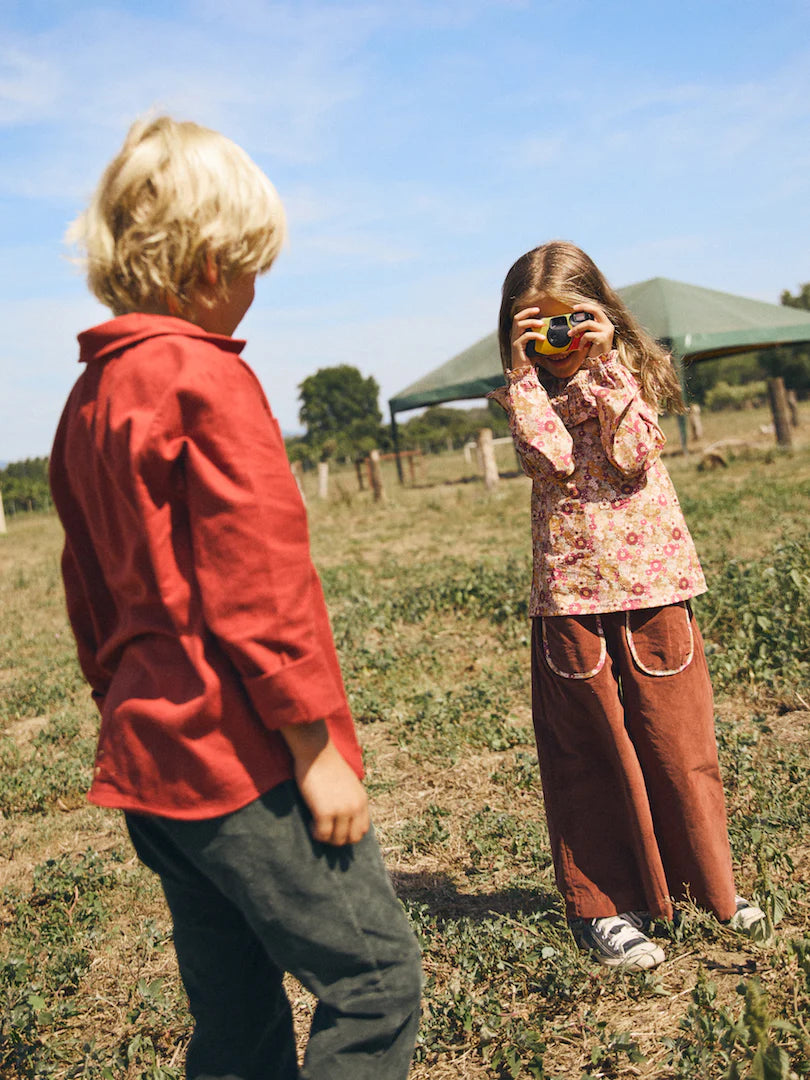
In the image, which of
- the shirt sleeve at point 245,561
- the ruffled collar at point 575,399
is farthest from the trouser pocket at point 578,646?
the shirt sleeve at point 245,561

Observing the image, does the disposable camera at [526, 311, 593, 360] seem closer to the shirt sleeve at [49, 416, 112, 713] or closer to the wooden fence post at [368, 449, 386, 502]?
the shirt sleeve at [49, 416, 112, 713]

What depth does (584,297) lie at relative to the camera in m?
2.77

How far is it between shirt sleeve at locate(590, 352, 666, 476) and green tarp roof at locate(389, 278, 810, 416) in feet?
52.7

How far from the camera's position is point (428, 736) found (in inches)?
187

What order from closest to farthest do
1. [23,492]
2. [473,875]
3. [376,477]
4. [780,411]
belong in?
[473,875] → [780,411] → [376,477] → [23,492]

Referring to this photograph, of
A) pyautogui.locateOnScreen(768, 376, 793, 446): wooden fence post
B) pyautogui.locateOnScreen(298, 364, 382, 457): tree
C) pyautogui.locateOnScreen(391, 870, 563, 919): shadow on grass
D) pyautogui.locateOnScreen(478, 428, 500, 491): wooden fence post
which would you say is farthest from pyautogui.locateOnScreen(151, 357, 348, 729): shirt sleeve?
pyautogui.locateOnScreen(298, 364, 382, 457): tree

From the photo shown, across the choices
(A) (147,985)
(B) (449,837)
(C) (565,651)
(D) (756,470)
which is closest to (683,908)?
(C) (565,651)

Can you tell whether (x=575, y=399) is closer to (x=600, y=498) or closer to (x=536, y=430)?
(x=536, y=430)

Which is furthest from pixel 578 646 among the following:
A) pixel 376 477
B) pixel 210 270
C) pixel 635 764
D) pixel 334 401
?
pixel 334 401

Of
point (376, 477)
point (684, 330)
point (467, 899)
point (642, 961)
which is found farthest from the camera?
point (376, 477)

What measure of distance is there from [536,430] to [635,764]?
0.97 metres

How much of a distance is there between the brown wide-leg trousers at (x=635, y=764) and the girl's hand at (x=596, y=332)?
0.77 m

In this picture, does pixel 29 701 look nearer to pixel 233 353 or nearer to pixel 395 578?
pixel 395 578

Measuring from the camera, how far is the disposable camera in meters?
2.69
